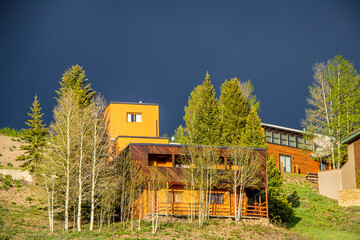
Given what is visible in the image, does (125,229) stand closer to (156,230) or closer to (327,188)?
(156,230)

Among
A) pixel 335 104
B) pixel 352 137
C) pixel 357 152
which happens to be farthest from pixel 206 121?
pixel 357 152

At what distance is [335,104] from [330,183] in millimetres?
7747

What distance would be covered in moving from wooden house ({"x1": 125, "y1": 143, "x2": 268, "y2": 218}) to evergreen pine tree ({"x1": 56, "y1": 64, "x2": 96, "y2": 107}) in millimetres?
9335

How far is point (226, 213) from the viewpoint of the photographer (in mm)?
41344

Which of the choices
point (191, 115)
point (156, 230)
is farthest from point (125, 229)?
point (191, 115)

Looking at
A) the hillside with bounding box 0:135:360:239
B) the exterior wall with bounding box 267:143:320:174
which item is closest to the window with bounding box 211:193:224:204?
the hillside with bounding box 0:135:360:239

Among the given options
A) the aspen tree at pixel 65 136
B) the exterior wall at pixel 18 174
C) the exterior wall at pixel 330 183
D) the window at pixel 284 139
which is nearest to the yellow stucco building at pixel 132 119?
the exterior wall at pixel 18 174

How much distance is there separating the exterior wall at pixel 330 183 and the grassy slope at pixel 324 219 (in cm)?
77

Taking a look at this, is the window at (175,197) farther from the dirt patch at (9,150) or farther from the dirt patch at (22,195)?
the dirt patch at (9,150)

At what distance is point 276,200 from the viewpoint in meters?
43.0

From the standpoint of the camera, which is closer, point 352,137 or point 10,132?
point 352,137

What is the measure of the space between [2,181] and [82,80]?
1176 centimetres

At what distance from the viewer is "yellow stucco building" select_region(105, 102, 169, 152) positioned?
5109cm

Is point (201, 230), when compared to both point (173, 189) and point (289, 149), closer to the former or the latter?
point (173, 189)
